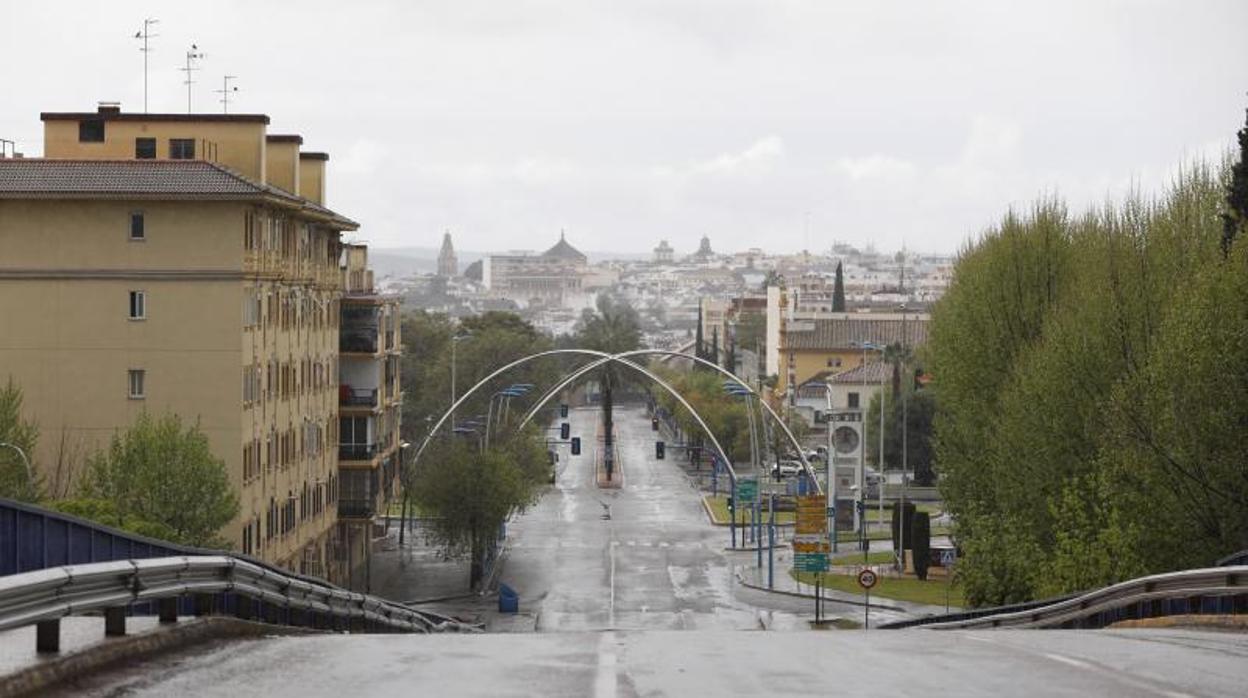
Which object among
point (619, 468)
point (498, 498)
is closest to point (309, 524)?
point (498, 498)

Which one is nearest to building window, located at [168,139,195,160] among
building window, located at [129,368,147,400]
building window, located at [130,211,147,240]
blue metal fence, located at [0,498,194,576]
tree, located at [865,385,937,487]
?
building window, located at [130,211,147,240]

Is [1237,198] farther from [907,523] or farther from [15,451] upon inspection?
[907,523]

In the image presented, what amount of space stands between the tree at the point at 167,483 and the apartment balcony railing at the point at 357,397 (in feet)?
92.4

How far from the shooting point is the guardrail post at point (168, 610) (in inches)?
719

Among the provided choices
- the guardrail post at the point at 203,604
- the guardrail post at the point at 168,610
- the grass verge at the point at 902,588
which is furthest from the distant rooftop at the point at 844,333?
the guardrail post at the point at 168,610

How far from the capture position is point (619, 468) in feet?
464

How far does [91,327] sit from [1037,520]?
82.8 ft

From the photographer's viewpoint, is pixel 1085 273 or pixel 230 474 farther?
pixel 230 474

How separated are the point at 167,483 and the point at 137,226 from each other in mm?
9114

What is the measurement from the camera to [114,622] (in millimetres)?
16859

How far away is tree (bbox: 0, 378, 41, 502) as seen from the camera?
156 ft

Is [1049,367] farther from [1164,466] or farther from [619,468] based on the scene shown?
[619,468]

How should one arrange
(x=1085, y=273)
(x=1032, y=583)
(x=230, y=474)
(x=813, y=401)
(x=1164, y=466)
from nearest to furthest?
(x=1164, y=466) < (x=1032, y=583) < (x=1085, y=273) < (x=230, y=474) < (x=813, y=401)

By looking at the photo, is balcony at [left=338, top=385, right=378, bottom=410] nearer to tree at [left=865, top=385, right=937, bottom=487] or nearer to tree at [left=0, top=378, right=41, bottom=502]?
tree at [left=0, top=378, right=41, bottom=502]
